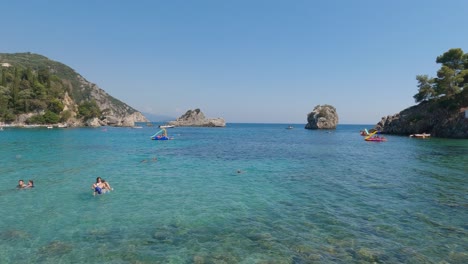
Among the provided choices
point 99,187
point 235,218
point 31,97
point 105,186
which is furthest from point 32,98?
point 235,218

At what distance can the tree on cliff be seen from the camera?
90.8 metres

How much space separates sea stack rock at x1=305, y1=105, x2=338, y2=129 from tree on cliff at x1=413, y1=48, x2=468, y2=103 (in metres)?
64.9

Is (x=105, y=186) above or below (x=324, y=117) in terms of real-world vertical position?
below

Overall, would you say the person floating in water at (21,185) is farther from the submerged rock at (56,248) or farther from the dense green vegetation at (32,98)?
the dense green vegetation at (32,98)

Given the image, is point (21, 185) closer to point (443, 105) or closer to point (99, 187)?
point (99, 187)

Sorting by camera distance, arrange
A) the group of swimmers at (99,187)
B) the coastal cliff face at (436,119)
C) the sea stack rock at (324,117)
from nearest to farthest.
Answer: the group of swimmers at (99,187) → the coastal cliff face at (436,119) → the sea stack rock at (324,117)

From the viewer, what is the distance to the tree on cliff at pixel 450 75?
90812 mm

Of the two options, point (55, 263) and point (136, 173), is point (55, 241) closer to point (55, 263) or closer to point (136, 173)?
point (55, 263)

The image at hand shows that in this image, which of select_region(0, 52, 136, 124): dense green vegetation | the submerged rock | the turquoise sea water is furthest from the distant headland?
select_region(0, 52, 136, 124): dense green vegetation

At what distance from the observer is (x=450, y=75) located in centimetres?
9169

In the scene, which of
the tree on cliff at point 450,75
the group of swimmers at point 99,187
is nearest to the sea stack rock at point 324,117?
the tree on cliff at point 450,75

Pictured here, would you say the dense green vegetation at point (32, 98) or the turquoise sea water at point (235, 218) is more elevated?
the dense green vegetation at point (32, 98)

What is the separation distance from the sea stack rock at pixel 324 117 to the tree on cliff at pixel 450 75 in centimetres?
6487

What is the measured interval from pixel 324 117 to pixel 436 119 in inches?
2953
